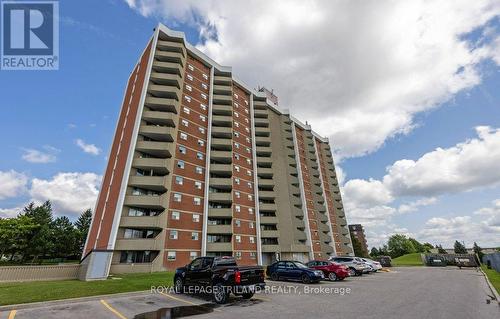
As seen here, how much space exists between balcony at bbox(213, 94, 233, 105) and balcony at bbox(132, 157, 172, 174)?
19.2m

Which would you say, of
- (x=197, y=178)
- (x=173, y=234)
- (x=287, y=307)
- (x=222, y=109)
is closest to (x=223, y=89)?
(x=222, y=109)

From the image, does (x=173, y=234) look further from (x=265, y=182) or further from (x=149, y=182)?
(x=265, y=182)

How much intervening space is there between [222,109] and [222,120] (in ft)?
7.99

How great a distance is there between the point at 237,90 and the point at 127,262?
40881mm

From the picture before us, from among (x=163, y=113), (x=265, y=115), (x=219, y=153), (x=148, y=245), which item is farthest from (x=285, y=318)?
(x=265, y=115)

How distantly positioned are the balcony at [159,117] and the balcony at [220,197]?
1258 cm

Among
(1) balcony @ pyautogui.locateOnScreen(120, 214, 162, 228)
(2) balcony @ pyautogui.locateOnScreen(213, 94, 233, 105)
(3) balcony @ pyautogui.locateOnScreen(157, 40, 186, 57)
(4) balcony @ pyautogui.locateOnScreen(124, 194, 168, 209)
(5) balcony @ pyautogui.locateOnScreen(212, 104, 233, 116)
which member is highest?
(3) balcony @ pyautogui.locateOnScreen(157, 40, 186, 57)

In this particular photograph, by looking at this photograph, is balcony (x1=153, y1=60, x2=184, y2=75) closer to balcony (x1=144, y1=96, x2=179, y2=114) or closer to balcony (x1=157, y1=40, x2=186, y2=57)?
balcony (x1=157, y1=40, x2=186, y2=57)

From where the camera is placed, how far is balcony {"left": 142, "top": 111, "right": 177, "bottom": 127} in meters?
37.9

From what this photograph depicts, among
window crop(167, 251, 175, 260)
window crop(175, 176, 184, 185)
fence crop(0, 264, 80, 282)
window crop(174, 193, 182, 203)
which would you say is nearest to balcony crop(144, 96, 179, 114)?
window crop(175, 176, 184, 185)

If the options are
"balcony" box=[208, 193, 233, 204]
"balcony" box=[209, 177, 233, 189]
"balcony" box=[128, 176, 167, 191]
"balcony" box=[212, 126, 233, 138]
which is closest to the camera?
"balcony" box=[128, 176, 167, 191]

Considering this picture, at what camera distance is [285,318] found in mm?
8703

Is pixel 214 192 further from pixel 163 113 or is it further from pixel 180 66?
pixel 180 66

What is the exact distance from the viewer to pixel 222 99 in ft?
167
